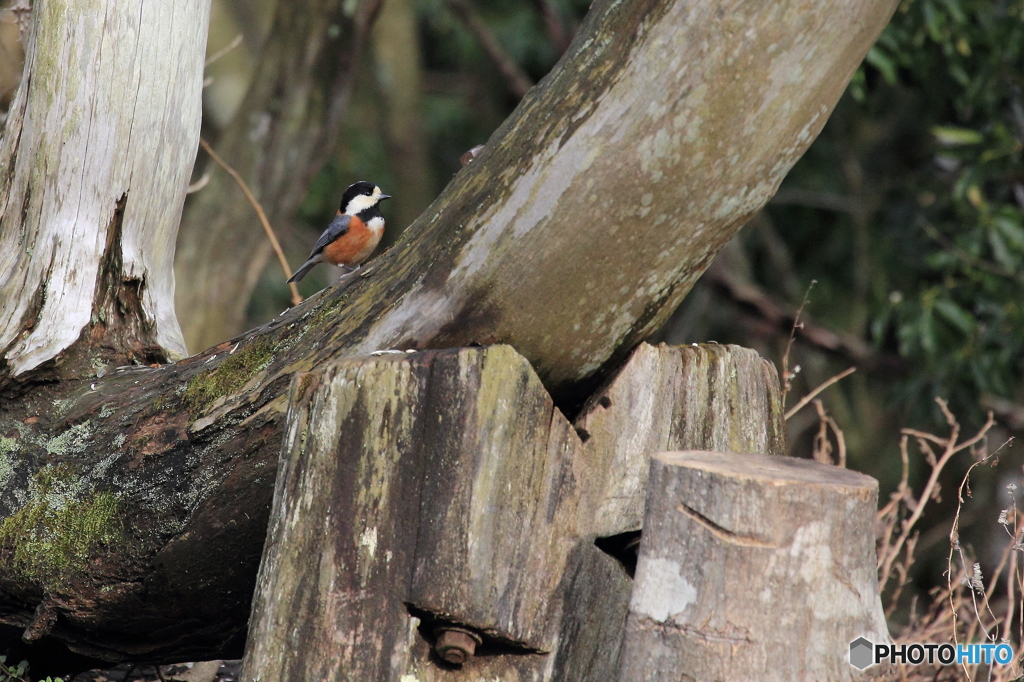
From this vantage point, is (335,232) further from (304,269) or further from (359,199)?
(304,269)

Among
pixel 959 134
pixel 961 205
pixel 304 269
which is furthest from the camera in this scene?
pixel 961 205

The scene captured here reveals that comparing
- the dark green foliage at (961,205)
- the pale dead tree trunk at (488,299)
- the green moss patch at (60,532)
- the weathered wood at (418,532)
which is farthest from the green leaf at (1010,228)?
the green moss patch at (60,532)

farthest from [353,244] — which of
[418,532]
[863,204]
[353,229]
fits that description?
[863,204]

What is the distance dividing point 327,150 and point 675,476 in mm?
4511

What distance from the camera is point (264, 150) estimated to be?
585cm

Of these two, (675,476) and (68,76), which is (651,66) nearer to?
(675,476)

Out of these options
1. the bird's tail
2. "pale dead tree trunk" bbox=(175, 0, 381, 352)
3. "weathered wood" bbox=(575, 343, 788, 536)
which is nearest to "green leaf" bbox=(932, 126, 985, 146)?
"pale dead tree trunk" bbox=(175, 0, 381, 352)

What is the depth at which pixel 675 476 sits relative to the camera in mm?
2021

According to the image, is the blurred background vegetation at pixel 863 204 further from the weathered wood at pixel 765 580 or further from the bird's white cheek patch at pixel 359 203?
the weathered wood at pixel 765 580

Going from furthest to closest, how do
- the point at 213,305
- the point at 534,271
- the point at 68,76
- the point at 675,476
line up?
the point at 213,305 < the point at 68,76 < the point at 534,271 < the point at 675,476

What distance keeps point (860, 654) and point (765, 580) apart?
251 millimetres

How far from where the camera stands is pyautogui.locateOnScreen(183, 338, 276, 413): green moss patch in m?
2.66

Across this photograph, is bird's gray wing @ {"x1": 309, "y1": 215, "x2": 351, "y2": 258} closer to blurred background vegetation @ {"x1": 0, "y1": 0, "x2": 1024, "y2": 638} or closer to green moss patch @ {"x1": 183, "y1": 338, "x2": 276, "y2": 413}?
blurred background vegetation @ {"x1": 0, "y1": 0, "x2": 1024, "y2": 638}

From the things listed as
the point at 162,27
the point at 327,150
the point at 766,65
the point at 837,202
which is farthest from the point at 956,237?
the point at 162,27
